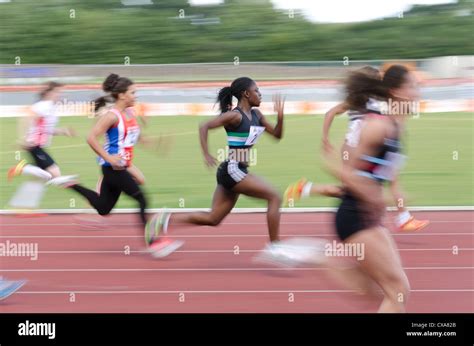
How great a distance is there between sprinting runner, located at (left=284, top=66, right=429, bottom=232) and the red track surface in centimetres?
21

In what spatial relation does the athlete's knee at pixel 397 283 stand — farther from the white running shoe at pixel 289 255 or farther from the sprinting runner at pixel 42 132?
the sprinting runner at pixel 42 132

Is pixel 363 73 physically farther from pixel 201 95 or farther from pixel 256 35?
pixel 256 35

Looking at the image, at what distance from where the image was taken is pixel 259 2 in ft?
108

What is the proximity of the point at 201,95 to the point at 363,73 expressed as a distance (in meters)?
16.4

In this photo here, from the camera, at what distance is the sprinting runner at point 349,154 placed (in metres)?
5.17

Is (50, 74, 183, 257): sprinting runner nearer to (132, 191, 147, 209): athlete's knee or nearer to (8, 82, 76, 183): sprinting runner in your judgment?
(132, 191, 147, 209): athlete's knee

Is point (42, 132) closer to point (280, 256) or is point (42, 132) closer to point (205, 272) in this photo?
point (205, 272)

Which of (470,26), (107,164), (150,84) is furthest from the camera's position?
(470,26)

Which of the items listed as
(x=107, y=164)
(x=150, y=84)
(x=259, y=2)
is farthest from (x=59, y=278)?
(x=259, y=2)

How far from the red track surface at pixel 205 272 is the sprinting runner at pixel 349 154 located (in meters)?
0.21

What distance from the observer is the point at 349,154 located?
5172 mm

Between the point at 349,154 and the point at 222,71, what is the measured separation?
48.9 feet

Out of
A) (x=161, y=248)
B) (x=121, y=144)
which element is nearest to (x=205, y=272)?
(x=161, y=248)

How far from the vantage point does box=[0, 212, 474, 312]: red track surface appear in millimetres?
6164
